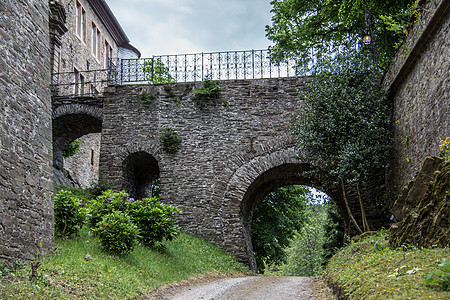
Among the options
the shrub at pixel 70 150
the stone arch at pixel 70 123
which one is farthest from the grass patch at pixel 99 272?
the shrub at pixel 70 150

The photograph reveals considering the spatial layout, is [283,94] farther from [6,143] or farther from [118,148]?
[6,143]

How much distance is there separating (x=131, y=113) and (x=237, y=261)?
6487 millimetres

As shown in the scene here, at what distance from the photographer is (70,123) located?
1752 centimetres

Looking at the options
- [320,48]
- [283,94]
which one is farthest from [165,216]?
[320,48]

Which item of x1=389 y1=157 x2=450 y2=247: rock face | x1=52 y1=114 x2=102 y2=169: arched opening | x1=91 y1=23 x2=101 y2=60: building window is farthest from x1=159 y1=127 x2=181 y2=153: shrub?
x1=91 y1=23 x2=101 y2=60: building window

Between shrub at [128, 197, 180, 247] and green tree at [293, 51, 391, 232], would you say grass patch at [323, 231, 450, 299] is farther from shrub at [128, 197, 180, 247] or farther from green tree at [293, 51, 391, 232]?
green tree at [293, 51, 391, 232]

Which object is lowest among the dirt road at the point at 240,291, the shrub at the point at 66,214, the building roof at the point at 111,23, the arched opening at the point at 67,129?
the dirt road at the point at 240,291

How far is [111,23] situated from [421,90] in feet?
72.1

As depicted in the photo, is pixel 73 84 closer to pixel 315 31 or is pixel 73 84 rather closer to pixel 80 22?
pixel 80 22

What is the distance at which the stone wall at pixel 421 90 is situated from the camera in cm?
882

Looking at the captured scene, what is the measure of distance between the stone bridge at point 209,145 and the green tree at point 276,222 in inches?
118

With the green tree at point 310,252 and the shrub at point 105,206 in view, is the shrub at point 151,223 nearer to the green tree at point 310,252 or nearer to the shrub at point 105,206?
the shrub at point 105,206

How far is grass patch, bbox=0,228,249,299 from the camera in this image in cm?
631

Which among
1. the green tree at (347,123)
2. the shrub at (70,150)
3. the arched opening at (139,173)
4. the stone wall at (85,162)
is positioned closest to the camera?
the green tree at (347,123)
